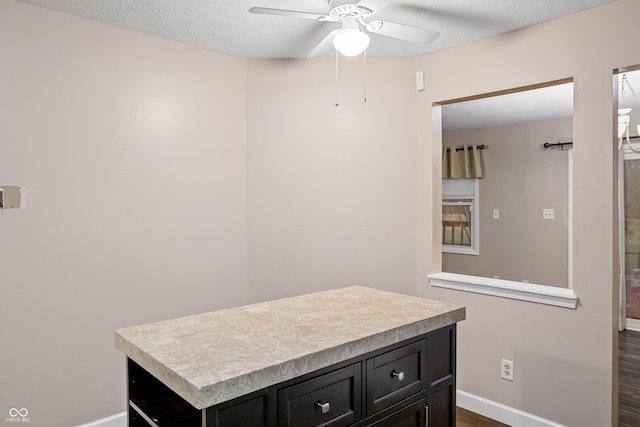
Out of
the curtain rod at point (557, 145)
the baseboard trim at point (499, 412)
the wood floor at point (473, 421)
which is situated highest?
the curtain rod at point (557, 145)

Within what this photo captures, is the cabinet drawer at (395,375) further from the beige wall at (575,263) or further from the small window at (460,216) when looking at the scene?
the small window at (460,216)

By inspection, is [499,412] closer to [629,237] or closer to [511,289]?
[511,289]

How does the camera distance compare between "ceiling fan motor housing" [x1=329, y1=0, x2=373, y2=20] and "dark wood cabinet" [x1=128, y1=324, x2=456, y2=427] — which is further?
"ceiling fan motor housing" [x1=329, y1=0, x2=373, y2=20]

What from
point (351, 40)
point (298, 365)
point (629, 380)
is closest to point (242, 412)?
point (298, 365)

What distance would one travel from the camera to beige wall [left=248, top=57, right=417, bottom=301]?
9.37 ft

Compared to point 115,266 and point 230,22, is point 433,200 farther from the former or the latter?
point 115,266

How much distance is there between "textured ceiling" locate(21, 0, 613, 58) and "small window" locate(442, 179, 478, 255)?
2.81m

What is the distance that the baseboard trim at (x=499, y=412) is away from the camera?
238cm

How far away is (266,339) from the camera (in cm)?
131

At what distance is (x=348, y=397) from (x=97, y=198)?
1.76 m

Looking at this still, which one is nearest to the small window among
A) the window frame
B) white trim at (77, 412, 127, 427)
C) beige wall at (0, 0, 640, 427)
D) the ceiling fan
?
the window frame

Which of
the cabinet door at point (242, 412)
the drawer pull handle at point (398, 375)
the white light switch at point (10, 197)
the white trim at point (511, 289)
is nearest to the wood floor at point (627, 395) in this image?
the white trim at point (511, 289)

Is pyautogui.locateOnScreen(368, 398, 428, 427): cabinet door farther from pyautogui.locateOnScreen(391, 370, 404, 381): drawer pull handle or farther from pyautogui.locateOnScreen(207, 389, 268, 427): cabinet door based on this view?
pyautogui.locateOnScreen(207, 389, 268, 427): cabinet door

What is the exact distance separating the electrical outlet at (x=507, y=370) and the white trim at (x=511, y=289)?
395 mm
